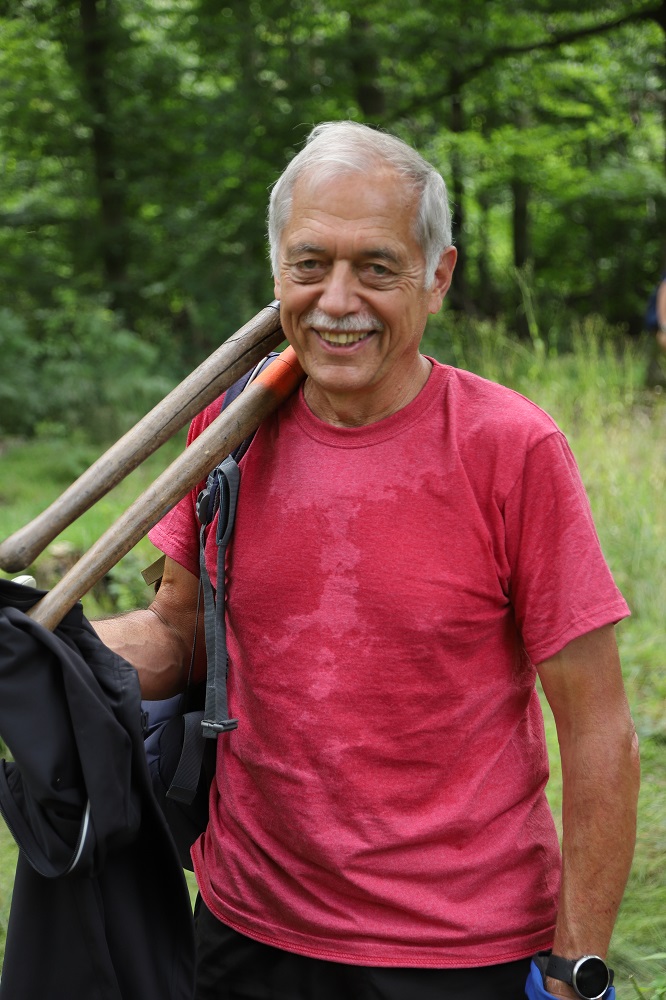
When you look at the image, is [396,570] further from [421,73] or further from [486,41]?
[421,73]

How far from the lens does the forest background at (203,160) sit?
9.09m

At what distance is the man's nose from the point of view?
1666 millimetres

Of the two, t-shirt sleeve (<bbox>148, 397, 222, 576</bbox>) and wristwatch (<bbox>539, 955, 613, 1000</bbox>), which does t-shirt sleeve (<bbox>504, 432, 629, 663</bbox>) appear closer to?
wristwatch (<bbox>539, 955, 613, 1000</bbox>)

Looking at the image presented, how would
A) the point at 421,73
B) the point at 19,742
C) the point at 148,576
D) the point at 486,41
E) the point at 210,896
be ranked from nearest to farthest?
the point at 19,742 → the point at 210,896 → the point at 148,576 → the point at 486,41 → the point at 421,73

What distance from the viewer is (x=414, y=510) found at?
1.67 metres

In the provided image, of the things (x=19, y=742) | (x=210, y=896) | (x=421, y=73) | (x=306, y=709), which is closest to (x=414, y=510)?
(x=306, y=709)

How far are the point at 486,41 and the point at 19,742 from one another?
10.4m

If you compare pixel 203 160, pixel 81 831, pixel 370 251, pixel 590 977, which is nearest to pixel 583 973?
pixel 590 977

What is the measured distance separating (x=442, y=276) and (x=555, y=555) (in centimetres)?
56

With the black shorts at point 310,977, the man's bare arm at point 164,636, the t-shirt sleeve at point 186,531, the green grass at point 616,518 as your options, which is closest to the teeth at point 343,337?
the t-shirt sleeve at point 186,531

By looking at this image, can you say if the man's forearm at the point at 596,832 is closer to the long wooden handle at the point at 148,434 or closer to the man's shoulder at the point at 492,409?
the man's shoulder at the point at 492,409

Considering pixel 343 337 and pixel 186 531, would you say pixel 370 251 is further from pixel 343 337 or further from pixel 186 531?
pixel 186 531

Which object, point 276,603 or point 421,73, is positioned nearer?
point 276,603

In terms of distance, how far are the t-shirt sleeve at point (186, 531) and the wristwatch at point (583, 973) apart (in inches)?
36.3
